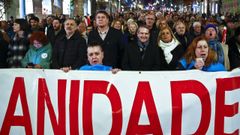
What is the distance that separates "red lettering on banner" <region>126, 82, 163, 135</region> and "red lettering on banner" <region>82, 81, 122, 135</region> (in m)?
0.13

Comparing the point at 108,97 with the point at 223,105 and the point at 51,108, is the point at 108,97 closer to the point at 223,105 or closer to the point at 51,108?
the point at 51,108

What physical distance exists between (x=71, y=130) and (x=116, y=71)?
2.51ft

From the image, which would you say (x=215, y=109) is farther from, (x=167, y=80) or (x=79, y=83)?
(x=79, y=83)

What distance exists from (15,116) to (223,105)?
7.14 ft

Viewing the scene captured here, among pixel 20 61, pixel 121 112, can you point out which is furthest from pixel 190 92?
pixel 20 61

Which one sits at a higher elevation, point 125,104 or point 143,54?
point 143,54

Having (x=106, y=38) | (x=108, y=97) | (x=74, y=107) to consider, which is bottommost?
(x=74, y=107)

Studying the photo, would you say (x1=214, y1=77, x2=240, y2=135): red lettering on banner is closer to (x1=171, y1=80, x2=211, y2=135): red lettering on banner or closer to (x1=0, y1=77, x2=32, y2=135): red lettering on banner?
(x1=171, y1=80, x2=211, y2=135): red lettering on banner

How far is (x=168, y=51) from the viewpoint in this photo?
23.9ft

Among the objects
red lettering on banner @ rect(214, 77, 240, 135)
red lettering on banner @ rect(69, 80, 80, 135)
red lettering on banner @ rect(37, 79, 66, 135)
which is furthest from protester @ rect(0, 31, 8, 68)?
red lettering on banner @ rect(214, 77, 240, 135)

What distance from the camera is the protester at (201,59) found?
5.50 metres

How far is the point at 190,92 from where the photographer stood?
492 centimetres

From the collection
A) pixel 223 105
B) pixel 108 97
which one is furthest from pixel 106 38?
pixel 223 105

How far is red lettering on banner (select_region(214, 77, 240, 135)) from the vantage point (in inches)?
191
